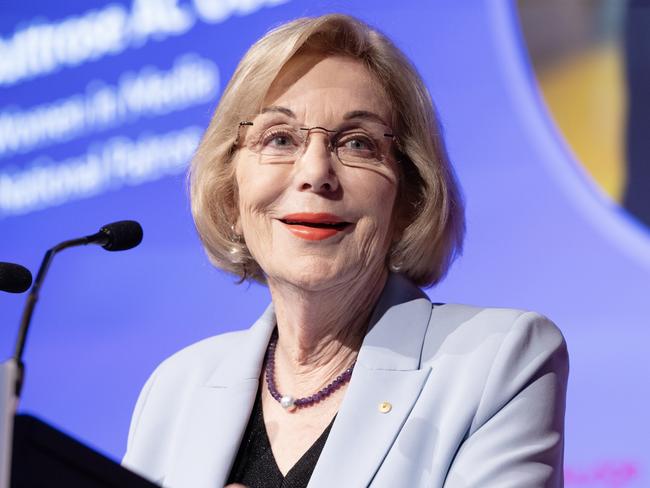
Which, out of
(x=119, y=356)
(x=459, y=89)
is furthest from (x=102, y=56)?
(x=459, y=89)

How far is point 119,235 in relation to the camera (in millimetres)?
2018

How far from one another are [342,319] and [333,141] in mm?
441

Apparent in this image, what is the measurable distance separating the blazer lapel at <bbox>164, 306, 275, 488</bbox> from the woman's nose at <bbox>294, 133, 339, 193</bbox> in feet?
1.60

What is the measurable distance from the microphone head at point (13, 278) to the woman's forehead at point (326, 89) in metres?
0.81

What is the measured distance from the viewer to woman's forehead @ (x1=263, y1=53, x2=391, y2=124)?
8.26 feet

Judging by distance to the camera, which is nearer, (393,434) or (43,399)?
(393,434)

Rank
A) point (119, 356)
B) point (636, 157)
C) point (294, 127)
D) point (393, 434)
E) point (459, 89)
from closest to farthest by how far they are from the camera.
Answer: point (393, 434)
point (294, 127)
point (636, 157)
point (459, 89)
point (119, 356)

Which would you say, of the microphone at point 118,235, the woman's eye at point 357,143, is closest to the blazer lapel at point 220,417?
the woman's eye at point 357,143

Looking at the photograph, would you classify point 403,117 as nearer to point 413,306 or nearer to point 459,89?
point 413,306

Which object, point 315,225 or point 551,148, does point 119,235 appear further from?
point 551,148

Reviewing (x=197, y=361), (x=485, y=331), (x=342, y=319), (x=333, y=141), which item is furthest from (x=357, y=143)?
(x=197, y=361)

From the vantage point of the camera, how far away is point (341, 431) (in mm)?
2332

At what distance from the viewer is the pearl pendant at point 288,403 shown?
2.57 m

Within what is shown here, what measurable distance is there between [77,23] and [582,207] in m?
2.27
